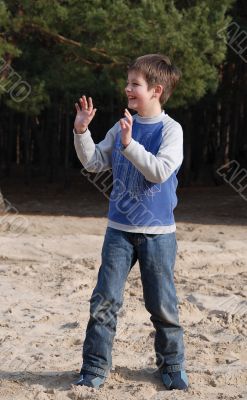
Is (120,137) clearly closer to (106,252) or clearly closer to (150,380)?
(106,252)

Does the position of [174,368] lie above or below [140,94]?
below

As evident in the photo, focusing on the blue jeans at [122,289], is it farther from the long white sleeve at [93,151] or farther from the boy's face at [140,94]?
the boy's face at [140,94]

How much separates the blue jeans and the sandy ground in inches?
8.1

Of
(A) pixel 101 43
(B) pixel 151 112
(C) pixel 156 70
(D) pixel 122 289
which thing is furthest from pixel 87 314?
(A) pixel 101 43

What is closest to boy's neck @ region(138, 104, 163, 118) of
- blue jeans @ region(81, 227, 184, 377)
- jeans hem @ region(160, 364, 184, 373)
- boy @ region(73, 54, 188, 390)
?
boy @ region(73, 54, 188, 390)

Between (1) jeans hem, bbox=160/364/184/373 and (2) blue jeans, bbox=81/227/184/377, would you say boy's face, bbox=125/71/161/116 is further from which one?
(1) jeans hem, bbox=160/364/184/373

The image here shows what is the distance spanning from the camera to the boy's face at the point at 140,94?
3164 mm

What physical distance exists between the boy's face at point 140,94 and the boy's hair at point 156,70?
2 centimetres

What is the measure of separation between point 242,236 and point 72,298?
371 centimetres

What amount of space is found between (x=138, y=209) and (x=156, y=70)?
604 mm

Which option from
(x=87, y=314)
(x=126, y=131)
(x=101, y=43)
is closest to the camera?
(x=126, y=131)

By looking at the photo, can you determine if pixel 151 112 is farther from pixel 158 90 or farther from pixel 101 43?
pixel 101 43

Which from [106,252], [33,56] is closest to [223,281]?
[106,252]

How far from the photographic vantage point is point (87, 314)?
16.1 ft
